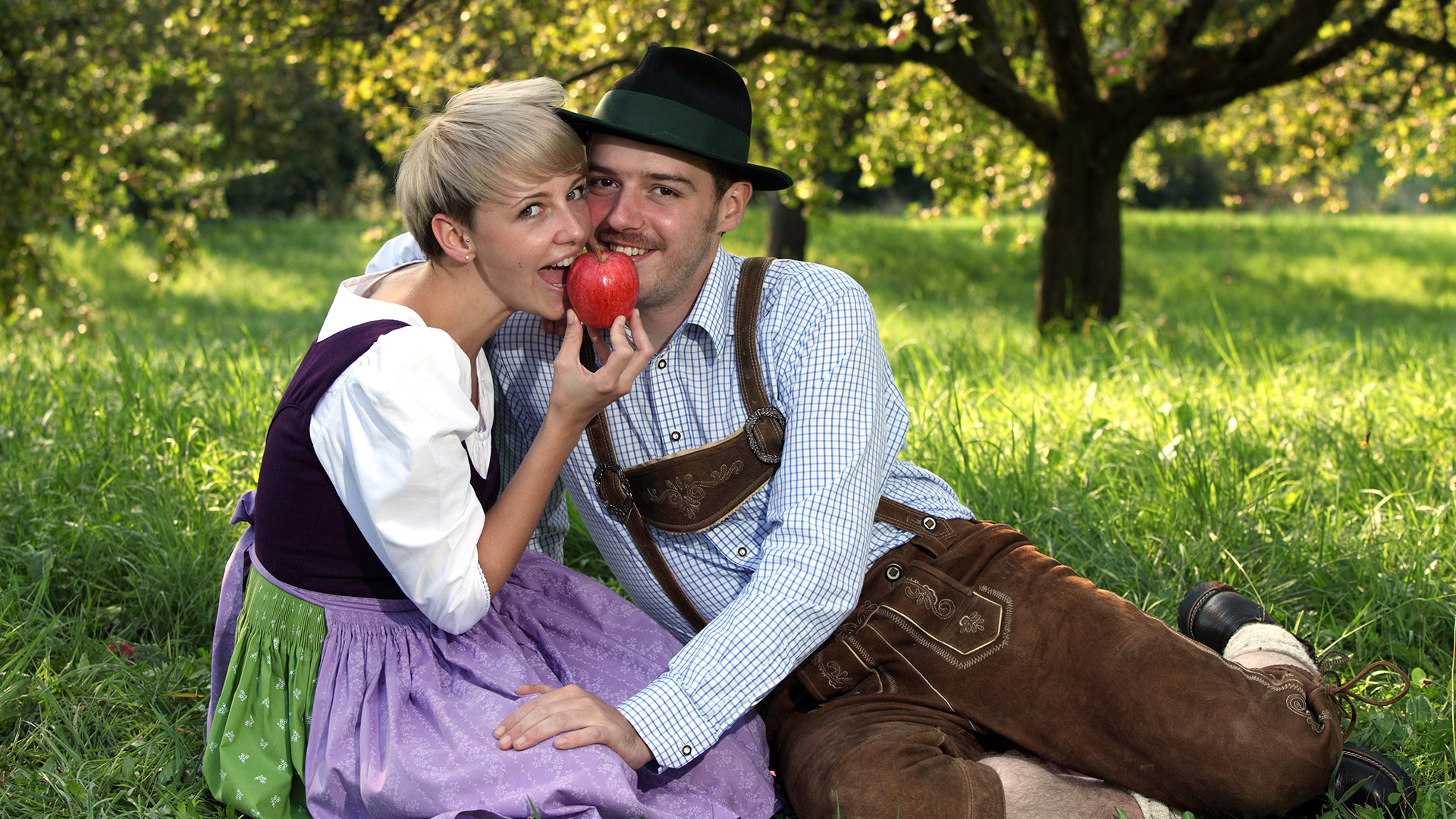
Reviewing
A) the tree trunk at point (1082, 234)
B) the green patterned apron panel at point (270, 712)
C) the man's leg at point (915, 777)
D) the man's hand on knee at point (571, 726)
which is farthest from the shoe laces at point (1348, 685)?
the tree trunk at point (1082, 234)

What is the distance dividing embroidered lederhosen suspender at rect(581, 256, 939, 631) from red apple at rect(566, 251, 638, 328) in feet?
1.07

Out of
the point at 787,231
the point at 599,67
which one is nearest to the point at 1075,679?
the point at 599,67

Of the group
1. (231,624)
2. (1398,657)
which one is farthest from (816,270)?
(1398,657)

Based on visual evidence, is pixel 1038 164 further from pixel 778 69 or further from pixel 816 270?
pixel 816 270

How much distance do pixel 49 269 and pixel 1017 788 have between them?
9.05 m

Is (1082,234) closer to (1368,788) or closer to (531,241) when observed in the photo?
(1368,788)

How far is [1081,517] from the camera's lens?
151 inches

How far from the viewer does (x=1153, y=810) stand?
95.0 inches

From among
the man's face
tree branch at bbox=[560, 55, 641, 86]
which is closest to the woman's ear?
the man's face

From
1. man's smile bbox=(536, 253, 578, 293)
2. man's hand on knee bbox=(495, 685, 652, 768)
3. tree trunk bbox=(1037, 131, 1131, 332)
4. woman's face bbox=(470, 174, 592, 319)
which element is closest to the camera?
man's hand on knee bbox=(495, 685, 652, 768)

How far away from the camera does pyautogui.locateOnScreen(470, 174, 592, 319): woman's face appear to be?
239 cm

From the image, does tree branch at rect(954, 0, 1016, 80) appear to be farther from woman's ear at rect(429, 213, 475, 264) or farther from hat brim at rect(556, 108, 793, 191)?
woman's ear at rect(429, 213, 475, 264)

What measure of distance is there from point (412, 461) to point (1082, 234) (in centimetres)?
702

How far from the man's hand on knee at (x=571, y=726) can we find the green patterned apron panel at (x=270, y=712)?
0.48 meters
